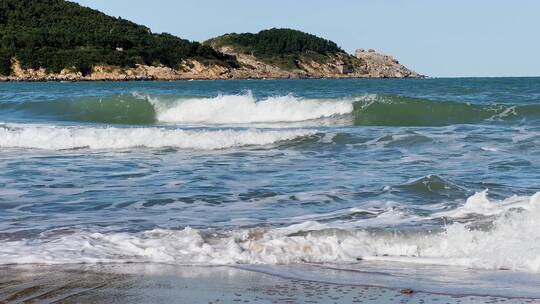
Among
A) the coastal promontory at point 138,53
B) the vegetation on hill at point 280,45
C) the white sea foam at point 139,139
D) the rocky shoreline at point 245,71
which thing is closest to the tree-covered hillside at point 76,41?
the coastal promontory at point 138,53

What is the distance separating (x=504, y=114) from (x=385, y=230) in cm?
1708

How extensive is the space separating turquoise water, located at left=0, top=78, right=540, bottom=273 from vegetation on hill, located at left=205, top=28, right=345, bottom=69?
14564cm

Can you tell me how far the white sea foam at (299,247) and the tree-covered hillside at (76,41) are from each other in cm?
10902

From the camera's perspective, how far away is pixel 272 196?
9164 millimetres

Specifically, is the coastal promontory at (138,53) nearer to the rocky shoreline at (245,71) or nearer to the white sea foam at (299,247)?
the rocky shoreline at (245,71)

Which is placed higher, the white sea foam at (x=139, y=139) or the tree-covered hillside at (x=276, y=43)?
the tree-covered hillside at (x=276, y=43)

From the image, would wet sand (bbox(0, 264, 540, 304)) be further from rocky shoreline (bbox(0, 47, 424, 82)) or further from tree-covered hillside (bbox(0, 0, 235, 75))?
tree-covered hillside (bbox(0, 0, 235, 75))

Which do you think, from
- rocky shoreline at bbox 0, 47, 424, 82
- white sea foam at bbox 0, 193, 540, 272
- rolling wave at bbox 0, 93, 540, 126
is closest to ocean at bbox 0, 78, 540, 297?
white sea foam at bbox 0, 193, 540, 272

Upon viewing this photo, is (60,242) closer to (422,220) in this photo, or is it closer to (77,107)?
(422,220)

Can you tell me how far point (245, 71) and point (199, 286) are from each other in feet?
455

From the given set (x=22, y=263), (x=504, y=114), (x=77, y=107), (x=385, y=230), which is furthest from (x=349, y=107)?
(x=22, y=263)

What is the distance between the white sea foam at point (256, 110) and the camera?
26.1 metres

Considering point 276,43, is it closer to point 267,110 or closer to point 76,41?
point 76,41

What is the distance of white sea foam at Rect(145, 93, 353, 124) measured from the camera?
26094mm
